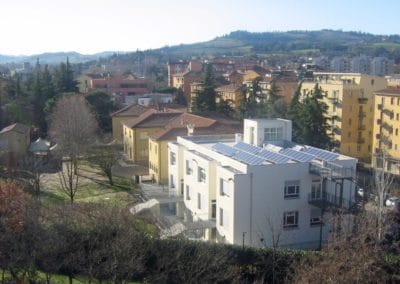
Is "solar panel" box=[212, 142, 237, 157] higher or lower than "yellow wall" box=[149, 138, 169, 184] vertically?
higher

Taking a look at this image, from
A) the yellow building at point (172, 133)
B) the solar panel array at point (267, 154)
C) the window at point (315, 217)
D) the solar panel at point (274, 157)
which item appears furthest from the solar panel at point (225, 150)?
the yellow building at point (172, 133)

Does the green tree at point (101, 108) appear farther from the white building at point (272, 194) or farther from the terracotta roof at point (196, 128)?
the white building at point (272, 194)

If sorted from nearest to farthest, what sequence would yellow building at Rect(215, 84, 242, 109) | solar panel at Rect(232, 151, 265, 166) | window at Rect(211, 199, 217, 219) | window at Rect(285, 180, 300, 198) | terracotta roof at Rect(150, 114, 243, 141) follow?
window at Rect(285, 180, 300, 198) → solar panel at Rect(232, 151, 265, 166) → window at Rect(211, 199, 217, 219) → terracotta roof at Rect(150, 114, 243, 141) → yellow building at Rect(215, 84, 242, 109)

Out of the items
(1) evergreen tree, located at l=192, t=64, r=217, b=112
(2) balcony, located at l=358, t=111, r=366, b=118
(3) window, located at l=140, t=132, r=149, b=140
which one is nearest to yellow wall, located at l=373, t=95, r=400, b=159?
(2) balcony, located at l=358, t=111, r=366, b=118

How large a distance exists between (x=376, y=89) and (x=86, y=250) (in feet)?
141

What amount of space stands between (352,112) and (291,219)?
28998 mm

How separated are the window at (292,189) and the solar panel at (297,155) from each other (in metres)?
1.43

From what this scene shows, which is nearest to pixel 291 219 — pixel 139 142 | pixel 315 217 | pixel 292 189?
pixel 315 217

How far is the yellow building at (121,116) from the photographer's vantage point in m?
54.7

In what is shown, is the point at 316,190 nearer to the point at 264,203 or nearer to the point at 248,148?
the point at 264,203

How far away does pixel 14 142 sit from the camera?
154 ft

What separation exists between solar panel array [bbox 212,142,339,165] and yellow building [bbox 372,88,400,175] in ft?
70.2

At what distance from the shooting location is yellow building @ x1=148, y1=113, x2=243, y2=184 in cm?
3894

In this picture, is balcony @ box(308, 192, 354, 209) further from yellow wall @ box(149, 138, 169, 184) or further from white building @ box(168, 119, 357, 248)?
yellow wall @ box(149, 138, 169, 184)
